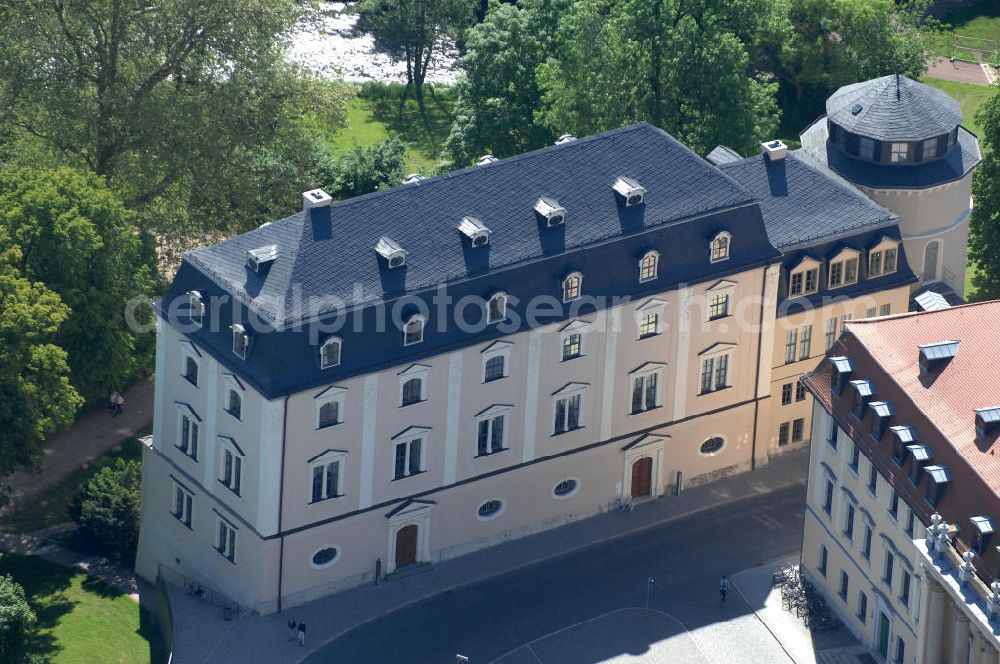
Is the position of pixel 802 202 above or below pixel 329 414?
A: above

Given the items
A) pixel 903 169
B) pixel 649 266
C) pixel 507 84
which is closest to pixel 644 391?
pixel 649 266

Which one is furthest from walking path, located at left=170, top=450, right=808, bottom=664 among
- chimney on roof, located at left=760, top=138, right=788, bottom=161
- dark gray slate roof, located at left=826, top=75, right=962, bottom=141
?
dark gray slate roof, located at left=826, top=75, right=962, bottom=141

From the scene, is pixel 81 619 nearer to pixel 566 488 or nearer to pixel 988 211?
pixel 566 488

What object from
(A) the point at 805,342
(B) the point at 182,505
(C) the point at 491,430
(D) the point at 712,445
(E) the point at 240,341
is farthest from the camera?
(A) the point at 805,342

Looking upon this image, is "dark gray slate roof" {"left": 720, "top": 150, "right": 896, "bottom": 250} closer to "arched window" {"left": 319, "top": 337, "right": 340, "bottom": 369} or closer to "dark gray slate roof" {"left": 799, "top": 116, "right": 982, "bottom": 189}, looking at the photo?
"dark gray slate roof" {"left": 799, "top": 116, "right": 982, "bottom": 189}

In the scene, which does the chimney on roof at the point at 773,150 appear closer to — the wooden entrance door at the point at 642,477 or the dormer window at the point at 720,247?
the dormer window at the point at 720,247

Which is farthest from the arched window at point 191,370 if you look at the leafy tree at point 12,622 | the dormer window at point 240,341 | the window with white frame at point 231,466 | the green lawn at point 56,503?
the leafy tree at point 12,622
